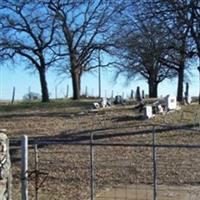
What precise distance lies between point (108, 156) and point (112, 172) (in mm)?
2443

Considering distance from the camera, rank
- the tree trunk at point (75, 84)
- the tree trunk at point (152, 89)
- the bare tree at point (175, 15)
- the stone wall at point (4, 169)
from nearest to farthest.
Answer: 1. the stone wall at point (4, 169)
2. the bare tree at point (175, 15)
3. the tree trunk at point (75, 84)
4. the tree trunk at point (152, 89)

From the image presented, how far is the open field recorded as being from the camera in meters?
13.5

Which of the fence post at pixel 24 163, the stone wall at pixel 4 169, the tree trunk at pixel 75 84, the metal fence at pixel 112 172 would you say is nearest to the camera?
the stone wall at pixel 4 169

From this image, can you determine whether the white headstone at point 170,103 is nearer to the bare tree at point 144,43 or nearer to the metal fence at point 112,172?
the bare tree at point 144,43

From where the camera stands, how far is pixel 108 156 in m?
17.2

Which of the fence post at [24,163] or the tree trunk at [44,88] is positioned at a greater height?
the tree trunk at [44,88]

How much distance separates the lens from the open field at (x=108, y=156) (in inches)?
530

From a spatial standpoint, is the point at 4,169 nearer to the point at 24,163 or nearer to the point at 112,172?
the point at 24,163

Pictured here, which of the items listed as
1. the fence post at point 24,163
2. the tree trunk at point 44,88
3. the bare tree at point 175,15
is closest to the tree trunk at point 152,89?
the tree trunk at point 44,88

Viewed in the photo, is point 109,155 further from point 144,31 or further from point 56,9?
point 56,9

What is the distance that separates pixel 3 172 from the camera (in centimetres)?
765

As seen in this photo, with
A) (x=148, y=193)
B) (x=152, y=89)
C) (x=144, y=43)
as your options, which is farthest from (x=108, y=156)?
(x=152, y=89)

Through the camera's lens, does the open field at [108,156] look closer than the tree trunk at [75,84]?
Yes

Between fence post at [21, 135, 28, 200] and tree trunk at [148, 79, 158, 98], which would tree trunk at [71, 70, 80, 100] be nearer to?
tree trunk at [148, 79, 158, 98]
